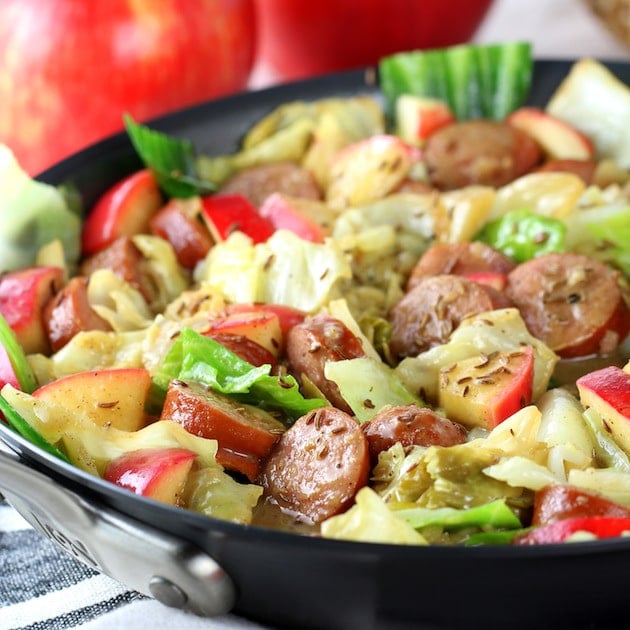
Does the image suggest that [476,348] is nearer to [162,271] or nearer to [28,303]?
[162,271]

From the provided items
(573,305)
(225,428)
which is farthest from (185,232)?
(573,305)

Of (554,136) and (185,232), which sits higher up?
(185,232)

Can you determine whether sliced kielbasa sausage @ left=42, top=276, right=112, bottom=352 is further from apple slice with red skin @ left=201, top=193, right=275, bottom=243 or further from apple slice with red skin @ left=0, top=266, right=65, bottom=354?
apple slice with red skin @ left=201, top=193, right=275, bottom=243

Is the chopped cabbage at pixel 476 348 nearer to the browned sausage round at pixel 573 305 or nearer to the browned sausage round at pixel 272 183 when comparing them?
the browned sausage round at pixel 573 305

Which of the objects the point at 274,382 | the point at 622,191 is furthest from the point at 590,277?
the point at 274,382

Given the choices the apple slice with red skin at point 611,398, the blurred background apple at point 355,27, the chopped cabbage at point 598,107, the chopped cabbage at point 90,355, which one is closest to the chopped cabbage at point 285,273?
the chopped cabbage at point 90,355

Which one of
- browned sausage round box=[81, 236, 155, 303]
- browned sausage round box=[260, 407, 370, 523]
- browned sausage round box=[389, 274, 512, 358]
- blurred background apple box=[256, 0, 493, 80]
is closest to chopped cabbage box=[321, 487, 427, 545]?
browned sausage round box=[260, 407, 370, 523]
